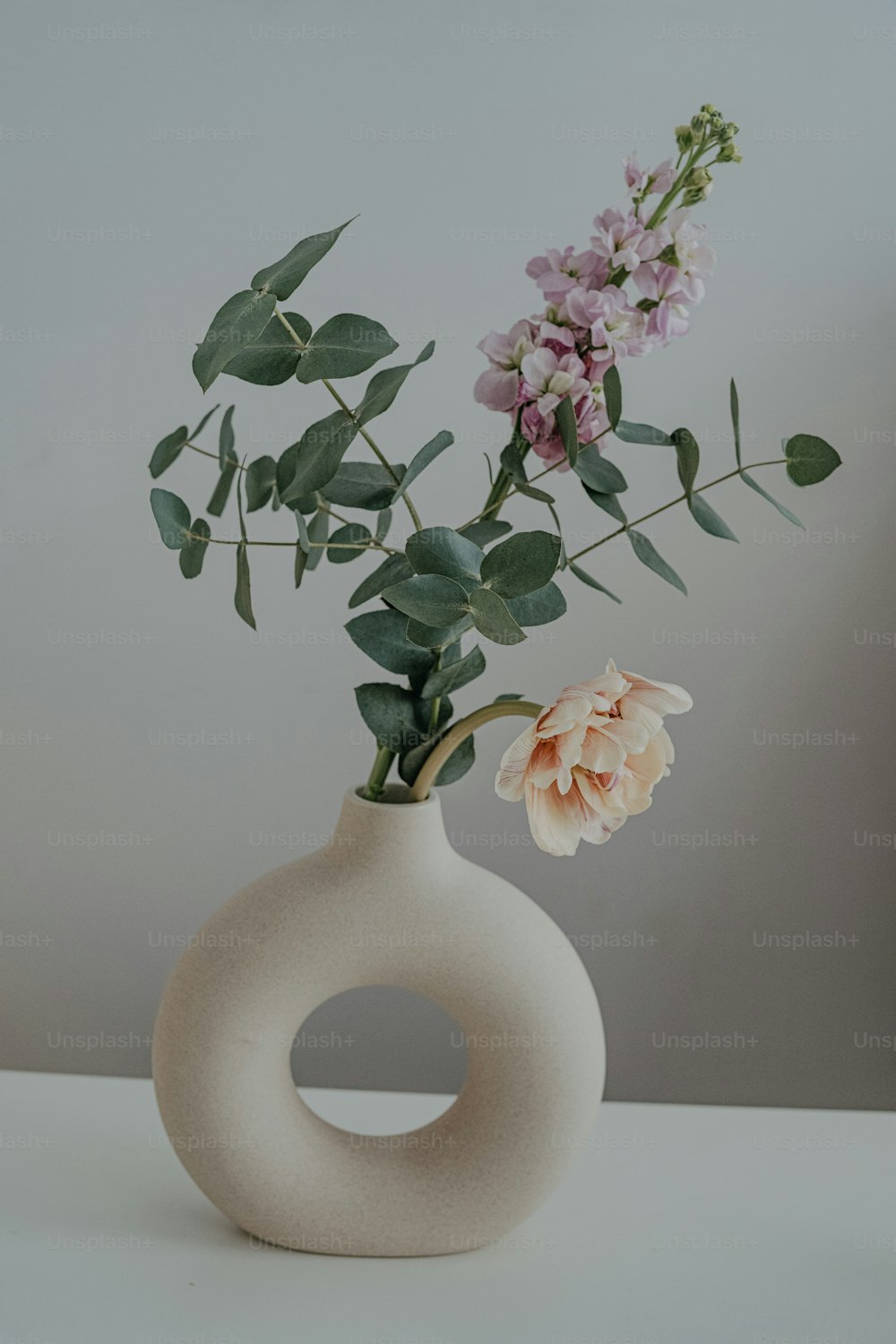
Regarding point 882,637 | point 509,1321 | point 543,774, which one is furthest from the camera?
point 882,637

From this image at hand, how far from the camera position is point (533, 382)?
69 centimetres

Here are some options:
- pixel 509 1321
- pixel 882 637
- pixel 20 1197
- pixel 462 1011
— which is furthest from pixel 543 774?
pixel 882 637

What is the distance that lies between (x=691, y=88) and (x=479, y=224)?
285 mm

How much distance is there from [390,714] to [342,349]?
235 millimetres

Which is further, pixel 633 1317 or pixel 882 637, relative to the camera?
pixel 882 637

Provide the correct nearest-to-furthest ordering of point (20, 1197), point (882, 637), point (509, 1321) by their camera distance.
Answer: point (509, 1321), point (20, 1197), point (882, 637)

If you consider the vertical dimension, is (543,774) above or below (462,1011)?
above

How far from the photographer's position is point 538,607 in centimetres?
67

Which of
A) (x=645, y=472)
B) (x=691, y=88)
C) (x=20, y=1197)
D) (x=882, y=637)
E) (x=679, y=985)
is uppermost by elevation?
(x=691, y=88)

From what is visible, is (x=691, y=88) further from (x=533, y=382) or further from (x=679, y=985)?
(x=679, y=985)

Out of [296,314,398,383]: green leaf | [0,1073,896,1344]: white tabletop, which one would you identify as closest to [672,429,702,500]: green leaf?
[296,314,398,383]: green leaf

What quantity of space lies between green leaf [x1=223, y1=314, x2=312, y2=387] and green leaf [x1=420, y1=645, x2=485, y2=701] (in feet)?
0.67

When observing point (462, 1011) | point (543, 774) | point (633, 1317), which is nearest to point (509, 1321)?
point (633, 1317)

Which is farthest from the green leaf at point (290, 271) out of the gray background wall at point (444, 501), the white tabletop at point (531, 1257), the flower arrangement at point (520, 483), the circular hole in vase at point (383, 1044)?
the circular hole in vase at point (383, 1044)
